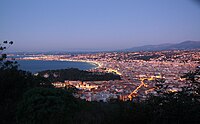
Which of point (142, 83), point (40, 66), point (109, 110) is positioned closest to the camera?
point (109, 110)

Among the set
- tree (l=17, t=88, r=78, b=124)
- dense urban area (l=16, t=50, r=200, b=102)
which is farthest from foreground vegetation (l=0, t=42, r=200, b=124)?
dense urban area (l=16, t=50, r=200, b=102)

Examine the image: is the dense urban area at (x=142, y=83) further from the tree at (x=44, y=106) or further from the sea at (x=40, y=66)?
the sea at (x=40, y=66)

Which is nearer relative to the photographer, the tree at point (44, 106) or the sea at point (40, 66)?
the tree at point (44, 106)

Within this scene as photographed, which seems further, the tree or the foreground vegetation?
the tree

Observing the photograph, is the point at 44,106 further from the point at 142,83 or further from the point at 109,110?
the point at 142,83

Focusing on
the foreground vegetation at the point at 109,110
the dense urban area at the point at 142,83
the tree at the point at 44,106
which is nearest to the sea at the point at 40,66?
the dense urban area at the point at 142,83

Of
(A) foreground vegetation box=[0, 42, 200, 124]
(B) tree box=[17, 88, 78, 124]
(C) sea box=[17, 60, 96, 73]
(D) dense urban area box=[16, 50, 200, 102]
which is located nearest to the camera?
(A) foreground vegetation box=[0, 42, 200, 124]

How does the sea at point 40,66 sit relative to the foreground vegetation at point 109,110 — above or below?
below

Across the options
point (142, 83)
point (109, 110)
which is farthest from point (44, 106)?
point (142, 83)

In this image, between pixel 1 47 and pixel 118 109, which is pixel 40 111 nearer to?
pixel 118 109

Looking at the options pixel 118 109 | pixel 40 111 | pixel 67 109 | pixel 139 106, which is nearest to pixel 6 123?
pixel 40 111

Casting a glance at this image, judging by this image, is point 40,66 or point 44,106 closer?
point 44,106

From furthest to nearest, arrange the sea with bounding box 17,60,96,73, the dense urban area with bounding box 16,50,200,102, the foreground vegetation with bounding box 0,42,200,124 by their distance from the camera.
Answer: the sea with bounding box 17,60,96,73 < the dense urban area with bounding box 16,50,200,102 < the foreground vegetation with bounding box 0,42,200,124

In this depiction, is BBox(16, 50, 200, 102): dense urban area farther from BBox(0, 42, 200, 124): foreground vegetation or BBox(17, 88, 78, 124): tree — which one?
BBox(17, 88, 78, 124): tree
